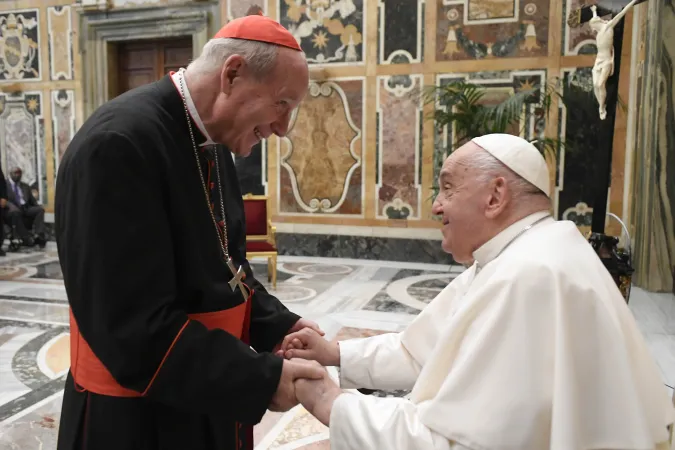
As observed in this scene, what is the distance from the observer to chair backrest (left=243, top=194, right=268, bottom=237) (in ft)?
22.6

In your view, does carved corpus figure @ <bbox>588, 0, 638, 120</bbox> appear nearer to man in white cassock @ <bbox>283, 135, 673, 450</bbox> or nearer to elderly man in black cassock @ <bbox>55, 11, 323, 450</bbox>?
man in white cassock @ <bbox>283, 135, 673, 450</bbox>

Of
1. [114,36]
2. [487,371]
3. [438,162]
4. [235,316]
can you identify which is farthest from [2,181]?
[487,371]

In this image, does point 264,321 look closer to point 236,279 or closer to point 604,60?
point 236,279

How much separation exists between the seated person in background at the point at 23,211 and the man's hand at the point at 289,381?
9.03 m

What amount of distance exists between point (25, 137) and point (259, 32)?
10.0 metres

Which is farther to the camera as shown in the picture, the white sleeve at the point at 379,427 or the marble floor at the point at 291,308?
the marble floor at the point at 291,308

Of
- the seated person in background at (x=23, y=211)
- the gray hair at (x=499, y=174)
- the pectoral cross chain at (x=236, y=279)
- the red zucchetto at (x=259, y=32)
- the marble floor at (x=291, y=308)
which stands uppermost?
the red zucchetto at (x=259, y=32)

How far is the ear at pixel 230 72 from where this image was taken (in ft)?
4.95

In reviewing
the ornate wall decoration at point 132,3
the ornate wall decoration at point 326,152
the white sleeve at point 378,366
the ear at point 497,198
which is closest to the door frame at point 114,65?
the ornate wall decoration at point 132,3

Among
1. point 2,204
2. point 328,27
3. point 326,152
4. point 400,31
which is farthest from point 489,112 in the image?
point 2,204

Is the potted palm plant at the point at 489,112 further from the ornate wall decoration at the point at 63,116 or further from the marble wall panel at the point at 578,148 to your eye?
the ornate wall decoration at the point at 63,116

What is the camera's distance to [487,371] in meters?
1.37

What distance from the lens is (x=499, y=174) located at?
158 cm

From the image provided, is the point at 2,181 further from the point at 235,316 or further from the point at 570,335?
the point at 570,335
